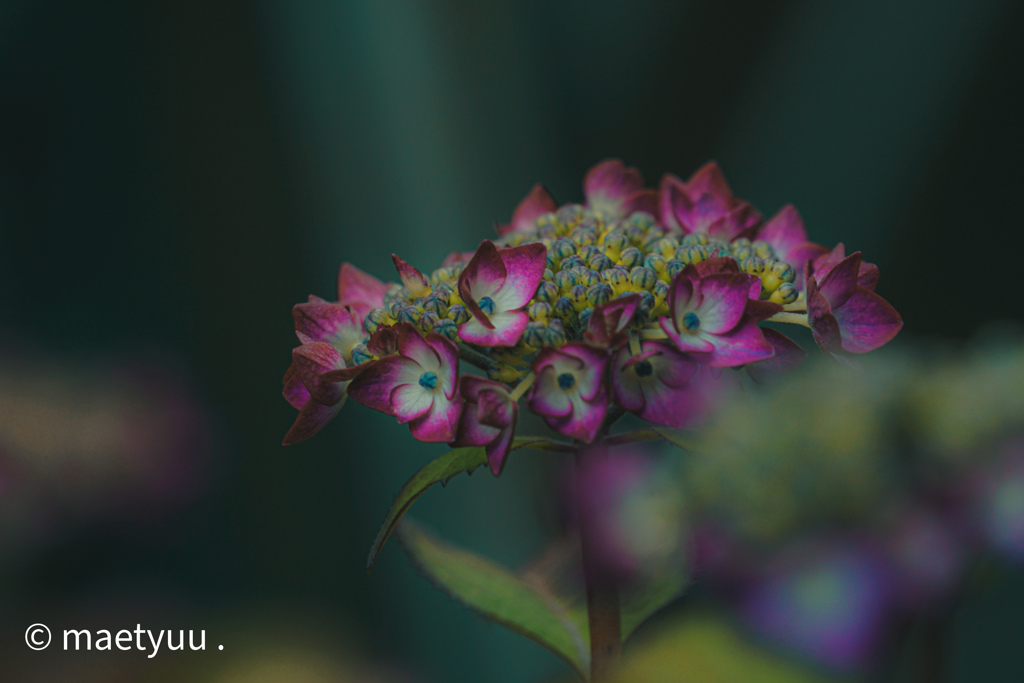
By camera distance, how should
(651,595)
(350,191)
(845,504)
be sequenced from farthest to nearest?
(350,191) → (651,595) → (845,504)

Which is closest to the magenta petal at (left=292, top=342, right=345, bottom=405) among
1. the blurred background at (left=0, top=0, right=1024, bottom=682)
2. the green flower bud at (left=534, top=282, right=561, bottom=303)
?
the green flower bud at (left=534, top=282, right=561, bottom=303)

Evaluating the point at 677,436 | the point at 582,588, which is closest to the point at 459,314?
the point at 677,436

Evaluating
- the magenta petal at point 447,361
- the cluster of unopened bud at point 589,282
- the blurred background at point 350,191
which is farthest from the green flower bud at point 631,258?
the blurred background at point 350,191

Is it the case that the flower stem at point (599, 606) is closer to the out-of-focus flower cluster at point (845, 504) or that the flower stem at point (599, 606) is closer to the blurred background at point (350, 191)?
the out-of-focus flower cluster at point (845, 504)

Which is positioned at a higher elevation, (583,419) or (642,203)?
(642,203)

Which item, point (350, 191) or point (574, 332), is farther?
point (350, 191)

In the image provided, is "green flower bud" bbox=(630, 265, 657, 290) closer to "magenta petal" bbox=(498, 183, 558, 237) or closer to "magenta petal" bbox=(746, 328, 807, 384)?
"magenta petal" bbox=(746, 328, 807, 384)

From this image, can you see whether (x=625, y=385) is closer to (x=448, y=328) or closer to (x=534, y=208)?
(x=448, y=328)
